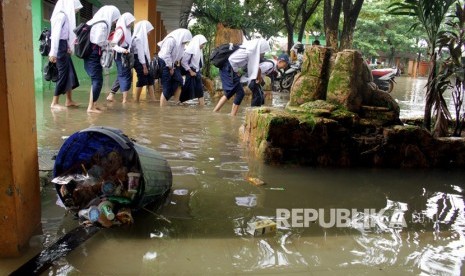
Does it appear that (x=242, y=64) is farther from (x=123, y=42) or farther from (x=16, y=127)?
(x=16, y=127)

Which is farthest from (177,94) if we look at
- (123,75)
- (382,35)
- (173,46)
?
(382,35)

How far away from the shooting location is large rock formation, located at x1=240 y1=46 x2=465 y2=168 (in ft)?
15.7

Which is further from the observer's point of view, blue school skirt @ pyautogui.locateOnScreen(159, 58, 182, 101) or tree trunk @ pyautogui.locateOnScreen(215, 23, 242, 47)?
tree trunk @ pyautogui.locateOnScreen(215, 23, 242, 47)

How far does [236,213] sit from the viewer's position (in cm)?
329

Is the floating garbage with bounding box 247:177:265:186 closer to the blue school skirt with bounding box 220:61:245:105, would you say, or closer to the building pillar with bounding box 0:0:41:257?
the building pillar with bounding box 0:0:41:257

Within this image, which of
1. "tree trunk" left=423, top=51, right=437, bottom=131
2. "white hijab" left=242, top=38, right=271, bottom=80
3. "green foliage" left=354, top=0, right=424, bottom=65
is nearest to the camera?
"tree trunk" left=423, top=51, right=437, bottom=131

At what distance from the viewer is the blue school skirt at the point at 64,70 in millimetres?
7188

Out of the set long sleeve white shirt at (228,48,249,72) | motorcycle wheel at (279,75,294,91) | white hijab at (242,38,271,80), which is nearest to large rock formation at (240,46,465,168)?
white hijab at (242,38,271,80)

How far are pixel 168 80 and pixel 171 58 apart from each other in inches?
18.5

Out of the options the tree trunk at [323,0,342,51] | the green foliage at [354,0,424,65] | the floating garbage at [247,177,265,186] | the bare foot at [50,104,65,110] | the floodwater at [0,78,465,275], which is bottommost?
the floodwater at [0,78,465,275]

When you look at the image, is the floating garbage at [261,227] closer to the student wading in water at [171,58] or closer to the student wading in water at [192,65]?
the student wading in water at [171,58]

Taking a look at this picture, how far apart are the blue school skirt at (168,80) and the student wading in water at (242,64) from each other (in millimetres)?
1669

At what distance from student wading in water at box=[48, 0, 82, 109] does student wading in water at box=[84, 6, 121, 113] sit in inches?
11.8

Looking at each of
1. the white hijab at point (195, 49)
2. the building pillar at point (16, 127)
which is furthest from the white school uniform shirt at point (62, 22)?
the building pillar at point (16, 127)
